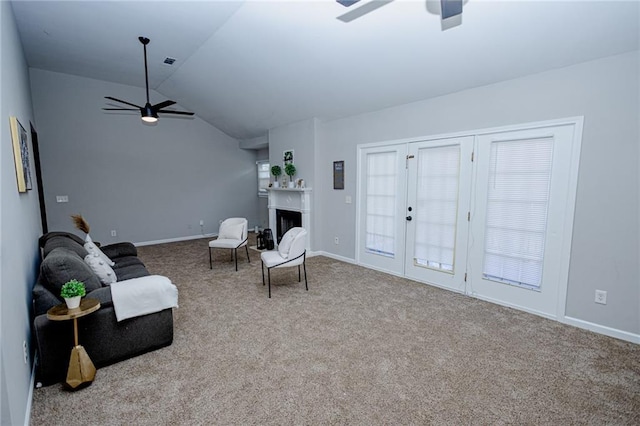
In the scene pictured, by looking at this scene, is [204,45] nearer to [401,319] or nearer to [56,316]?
[56,316]

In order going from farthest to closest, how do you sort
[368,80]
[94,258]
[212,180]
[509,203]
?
[212,180] → [368,80] → [509,203] → [94,258]

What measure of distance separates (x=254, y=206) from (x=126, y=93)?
3953 millimetres

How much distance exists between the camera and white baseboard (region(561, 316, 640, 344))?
2527mm

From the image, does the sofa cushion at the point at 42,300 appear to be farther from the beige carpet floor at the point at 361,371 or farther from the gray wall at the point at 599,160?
the gray wall at the point at 599,160

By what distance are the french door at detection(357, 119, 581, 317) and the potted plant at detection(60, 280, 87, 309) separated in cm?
368

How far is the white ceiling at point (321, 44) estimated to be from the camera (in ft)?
7.95

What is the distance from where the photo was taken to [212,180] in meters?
7.48

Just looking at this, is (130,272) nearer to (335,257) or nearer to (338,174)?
(335,257)

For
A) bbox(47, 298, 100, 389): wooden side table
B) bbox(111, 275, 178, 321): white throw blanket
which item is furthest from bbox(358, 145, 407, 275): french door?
bbox(47, 298, 100, 389): wooden side table

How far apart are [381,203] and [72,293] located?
3759mm

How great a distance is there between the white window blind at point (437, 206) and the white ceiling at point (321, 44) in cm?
82

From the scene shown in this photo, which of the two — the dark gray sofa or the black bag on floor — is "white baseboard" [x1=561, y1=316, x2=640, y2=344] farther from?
the black bag on floor

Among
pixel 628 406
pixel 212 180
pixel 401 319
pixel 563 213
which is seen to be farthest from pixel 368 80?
pixel 212 180

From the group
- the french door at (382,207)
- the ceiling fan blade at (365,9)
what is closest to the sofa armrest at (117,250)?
the french door at (382,207)
